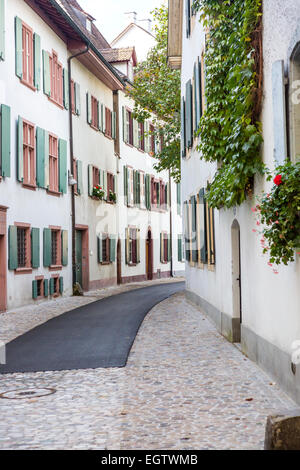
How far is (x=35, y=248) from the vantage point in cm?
2025

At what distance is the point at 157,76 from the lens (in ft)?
88.8

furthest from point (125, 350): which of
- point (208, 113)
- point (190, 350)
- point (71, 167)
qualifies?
point (71, 167)

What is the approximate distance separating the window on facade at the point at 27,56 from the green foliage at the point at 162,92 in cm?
604

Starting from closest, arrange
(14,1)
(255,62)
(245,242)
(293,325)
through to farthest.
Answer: (293,325), (255,62), (245,242), (14,1)

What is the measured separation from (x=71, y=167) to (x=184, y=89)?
605 cm

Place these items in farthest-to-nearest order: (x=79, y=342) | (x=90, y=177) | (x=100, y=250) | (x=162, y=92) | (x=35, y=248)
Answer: (x=100, y=250) → (x=90, y=177) → (x=162, y=92) → (x=35, y=248) → (x=79, y=342)

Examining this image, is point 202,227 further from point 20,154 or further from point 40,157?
point 40,157

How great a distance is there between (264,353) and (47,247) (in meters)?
13.4

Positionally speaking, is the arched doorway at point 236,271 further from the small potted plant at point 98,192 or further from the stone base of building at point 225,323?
the small potted plant at point 98,192

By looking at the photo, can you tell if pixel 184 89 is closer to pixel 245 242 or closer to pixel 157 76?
pixel 157 76

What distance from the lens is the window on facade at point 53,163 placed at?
22.1m

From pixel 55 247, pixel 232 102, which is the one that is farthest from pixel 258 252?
pixel 55 247

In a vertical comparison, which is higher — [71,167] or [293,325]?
[71,167]

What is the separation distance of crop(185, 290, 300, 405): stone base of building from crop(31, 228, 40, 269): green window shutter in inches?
303
